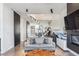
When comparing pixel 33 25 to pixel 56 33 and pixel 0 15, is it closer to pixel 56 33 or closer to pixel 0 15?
pixel 56 33

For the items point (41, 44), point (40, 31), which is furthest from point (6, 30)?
point (40, 31)

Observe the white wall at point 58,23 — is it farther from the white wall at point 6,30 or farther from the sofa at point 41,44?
the white wall at point 6,30

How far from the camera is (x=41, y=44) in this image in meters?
5.49

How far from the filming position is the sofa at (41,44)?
5.02 metres

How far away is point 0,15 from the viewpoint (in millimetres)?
4438

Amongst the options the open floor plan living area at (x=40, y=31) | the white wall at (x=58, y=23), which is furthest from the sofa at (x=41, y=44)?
the white wall at (x=58, y=23)

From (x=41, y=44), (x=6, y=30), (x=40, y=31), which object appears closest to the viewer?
(x=6, y=30)

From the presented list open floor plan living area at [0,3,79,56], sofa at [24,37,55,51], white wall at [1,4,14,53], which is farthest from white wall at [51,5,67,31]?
white wall at [1,4,14,53]

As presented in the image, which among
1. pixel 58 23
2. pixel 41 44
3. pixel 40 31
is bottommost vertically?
pixel 41 44

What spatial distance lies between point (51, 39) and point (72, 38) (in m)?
1.96

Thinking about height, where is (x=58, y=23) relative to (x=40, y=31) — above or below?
above

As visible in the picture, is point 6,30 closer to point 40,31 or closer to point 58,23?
point 40,31

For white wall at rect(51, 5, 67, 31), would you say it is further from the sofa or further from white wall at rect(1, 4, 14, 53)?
white wall at rect(1, 4, 14, 53)

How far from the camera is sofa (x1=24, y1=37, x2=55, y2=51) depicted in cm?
502
